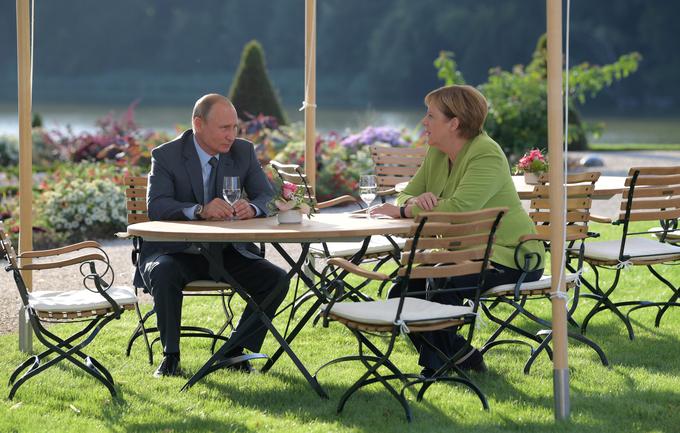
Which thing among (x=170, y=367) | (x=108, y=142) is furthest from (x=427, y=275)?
(x=108, y=142)

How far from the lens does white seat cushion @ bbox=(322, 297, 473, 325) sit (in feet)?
12.8

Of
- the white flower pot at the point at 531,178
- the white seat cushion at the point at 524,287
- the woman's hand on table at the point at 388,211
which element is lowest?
the white seat cushion at the point at 524,287

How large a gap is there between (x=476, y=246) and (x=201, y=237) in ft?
3.46

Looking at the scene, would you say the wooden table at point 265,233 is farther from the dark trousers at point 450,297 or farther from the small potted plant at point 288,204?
the dark trousers at point 450,297

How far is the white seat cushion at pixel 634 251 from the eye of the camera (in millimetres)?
5219

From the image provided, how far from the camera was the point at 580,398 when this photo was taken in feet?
13.8

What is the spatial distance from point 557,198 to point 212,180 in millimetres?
1766

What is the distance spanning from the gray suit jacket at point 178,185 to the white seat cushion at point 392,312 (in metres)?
0.90

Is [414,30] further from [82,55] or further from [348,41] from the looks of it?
[82,55]

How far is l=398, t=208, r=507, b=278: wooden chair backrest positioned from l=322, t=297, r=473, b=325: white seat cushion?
14 centimetres

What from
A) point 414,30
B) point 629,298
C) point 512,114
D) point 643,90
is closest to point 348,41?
point 414,30

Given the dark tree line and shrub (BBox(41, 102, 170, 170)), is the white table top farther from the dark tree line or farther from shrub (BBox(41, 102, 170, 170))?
the dark tree line

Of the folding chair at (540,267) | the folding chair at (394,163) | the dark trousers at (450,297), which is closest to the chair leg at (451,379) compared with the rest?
the dark trousers at (450,297)

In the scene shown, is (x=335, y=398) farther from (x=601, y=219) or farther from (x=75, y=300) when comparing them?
(x=601, y=219)
